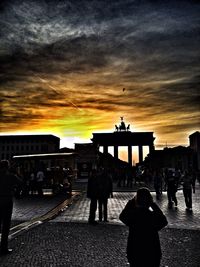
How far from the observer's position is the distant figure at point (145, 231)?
431 centimetres

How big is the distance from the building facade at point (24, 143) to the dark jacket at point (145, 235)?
149979 millimetres

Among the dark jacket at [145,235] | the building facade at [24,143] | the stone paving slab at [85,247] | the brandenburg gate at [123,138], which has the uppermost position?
the building facade at [24,143]

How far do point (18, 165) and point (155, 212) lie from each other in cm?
2236

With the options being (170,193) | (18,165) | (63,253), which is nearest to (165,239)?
(63,253)

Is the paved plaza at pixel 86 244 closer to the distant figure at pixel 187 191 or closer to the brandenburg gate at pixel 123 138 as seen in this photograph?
the distant figure at pixel 187 191

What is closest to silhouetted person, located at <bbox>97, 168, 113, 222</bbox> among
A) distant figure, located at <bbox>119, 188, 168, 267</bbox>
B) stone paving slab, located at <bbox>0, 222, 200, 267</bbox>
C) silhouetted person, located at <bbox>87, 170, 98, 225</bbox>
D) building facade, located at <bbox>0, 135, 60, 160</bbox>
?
silhouetted person, located at <bbox>87, 170, 98, 225</bbox>

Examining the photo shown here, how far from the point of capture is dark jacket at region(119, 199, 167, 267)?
4309 mm

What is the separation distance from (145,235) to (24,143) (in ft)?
532

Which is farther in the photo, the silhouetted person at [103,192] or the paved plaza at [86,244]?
the silhouetted person at [103,192]

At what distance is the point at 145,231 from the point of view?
433 cm

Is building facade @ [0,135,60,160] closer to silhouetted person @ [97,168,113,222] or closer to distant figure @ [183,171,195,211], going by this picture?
distant figure @ [183,171,195,211]

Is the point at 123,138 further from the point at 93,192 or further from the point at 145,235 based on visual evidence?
the point at 145,235

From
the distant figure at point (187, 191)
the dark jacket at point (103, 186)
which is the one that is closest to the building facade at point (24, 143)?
the distant figure at point (187, 191)

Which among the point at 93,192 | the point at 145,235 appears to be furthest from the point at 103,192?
the point at 145,235
